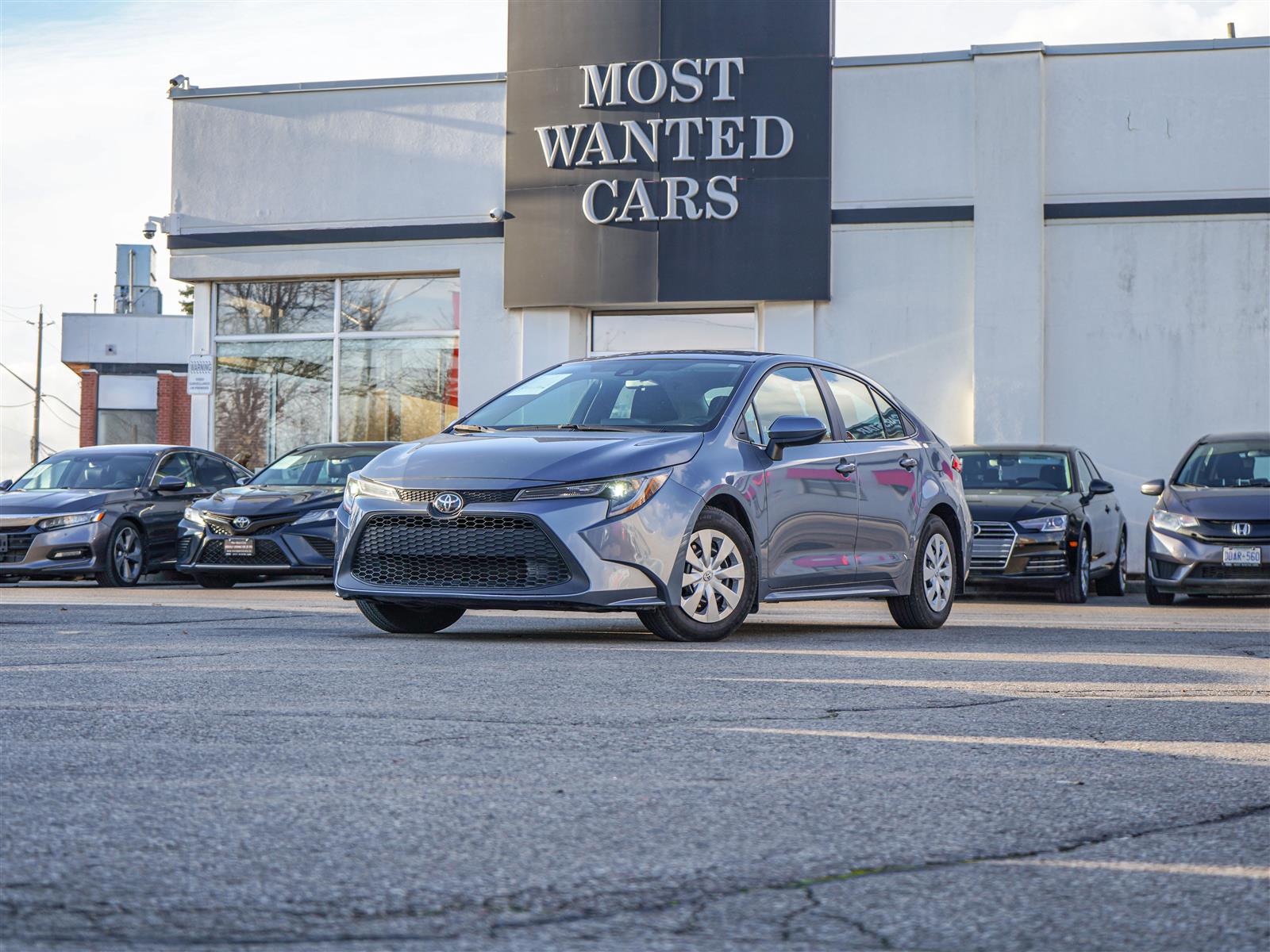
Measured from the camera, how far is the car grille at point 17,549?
16234mm

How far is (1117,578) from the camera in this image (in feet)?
55.5

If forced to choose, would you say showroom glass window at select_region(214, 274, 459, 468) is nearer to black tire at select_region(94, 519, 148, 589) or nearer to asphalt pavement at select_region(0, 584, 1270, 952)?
black tire at select_region(94, 519, 148, 589)

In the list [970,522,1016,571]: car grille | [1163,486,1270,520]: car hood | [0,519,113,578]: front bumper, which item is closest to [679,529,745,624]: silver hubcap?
[970,522,1016,571]: car grille

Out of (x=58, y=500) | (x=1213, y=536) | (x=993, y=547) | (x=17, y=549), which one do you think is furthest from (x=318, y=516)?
(x=1213, y=536)

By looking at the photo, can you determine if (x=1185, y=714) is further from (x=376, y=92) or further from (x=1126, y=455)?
(x=376, y=92)

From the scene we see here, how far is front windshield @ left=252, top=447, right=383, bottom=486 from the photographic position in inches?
656

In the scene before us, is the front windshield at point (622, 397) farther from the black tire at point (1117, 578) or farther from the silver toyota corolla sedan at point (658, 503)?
the black tire at point (1117, 578)

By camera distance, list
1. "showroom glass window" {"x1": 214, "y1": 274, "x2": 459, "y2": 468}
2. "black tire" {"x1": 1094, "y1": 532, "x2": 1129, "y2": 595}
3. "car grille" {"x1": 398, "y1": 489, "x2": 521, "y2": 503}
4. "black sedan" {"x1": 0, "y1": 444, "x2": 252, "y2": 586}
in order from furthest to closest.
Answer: "showroom glass window" {"x1": 214, "y1": 274, "x2": 459, "y2": 468} < "black tire" {"x1": 1094, "y1": 532, "x2": 1129, "y2": 595} < "black sedan" {"x1": 0, "y1": 444, "x2": 252, "y2": 586} < "car grille" {"x1": 398, "y1": 489, "x2": 521, "y2": 503}

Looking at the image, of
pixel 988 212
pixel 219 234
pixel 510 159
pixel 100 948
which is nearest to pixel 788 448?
pixel 100 948

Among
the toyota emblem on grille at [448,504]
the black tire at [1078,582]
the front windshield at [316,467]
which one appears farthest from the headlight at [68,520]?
the black tire at [1078,582]

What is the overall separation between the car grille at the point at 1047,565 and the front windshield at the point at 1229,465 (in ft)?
4.42

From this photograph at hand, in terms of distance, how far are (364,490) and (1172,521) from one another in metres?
8.10

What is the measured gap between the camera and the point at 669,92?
71.3 feet

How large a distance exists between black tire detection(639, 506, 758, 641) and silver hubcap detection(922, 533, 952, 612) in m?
1.99
